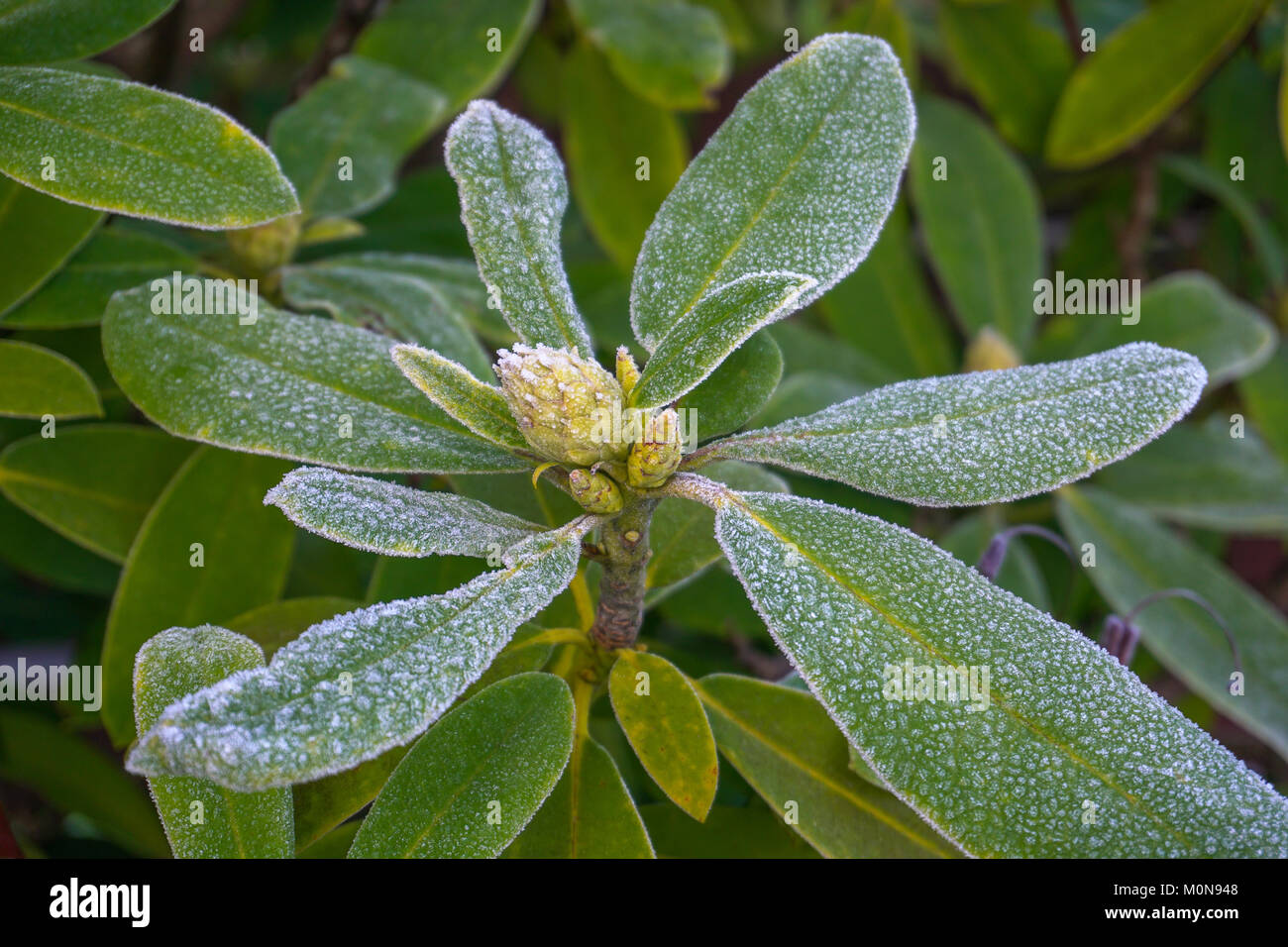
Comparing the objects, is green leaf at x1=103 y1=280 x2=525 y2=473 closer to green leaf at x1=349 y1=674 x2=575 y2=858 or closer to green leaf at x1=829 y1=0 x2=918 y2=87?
green leaf at x1=349 y1=674 x2=575 y2=858

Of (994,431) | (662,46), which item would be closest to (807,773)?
(994,431)

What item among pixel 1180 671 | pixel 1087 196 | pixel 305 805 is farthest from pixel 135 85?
pixel 1087 196

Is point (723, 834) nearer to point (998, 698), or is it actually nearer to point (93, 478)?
point (998, 698)

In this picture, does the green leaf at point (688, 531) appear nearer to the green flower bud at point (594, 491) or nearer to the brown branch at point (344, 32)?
the green flower bud at point (594, 491)

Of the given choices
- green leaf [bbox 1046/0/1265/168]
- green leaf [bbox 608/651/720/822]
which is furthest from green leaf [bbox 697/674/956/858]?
green leaf [bbox 1046/0/1265/168]
